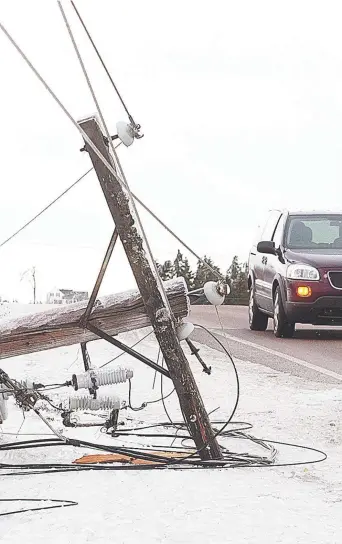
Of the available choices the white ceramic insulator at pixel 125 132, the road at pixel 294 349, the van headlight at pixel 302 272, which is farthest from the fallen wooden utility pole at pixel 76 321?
the van headlight at pixel 302 272

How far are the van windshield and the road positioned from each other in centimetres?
148

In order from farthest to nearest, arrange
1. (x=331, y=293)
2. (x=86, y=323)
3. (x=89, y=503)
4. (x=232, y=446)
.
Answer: (x=331, y=293)
(x=232, y=446)
(x=86, y=323)
(x=89, y=503)

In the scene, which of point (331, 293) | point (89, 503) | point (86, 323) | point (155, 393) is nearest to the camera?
point (89, 503)

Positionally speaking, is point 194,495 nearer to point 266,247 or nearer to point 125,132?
point 125,132

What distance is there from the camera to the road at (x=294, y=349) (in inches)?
387

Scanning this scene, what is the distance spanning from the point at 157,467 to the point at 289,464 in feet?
2.41

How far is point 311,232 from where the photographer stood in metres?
14.8

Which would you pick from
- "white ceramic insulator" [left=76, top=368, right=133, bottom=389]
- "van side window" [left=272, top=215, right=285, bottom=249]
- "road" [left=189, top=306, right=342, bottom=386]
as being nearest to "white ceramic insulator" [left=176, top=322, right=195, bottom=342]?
"white ceramic insulator" [left=76, top=368, right=133, bottom=389]

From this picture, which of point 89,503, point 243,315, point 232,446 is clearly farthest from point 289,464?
point 243,315

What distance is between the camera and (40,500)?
4082 millimetres

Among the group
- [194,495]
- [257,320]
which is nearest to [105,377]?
[194,495]

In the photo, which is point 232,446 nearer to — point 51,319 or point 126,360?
point 51,319

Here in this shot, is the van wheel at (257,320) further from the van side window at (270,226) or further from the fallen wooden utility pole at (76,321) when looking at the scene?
the fallen wooden utility pole at (76,321)

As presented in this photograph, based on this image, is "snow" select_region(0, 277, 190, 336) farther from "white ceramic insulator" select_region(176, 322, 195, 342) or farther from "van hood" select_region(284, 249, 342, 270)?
"van hood" select_region(284, 249, 342, 270)
